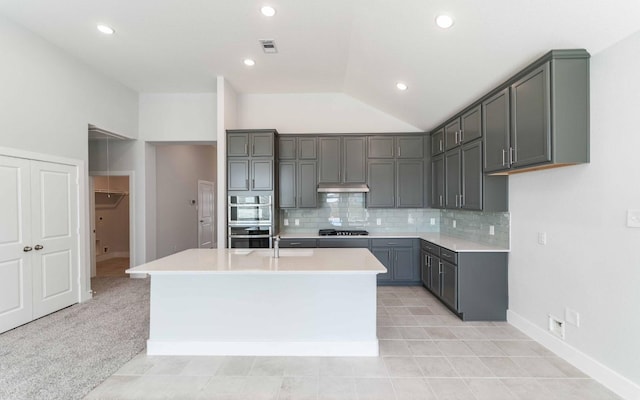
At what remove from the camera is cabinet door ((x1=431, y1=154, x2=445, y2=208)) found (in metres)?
4.53

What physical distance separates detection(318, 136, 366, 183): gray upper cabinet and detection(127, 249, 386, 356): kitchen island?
248 centimetres

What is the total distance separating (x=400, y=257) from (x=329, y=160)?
75.6 inches

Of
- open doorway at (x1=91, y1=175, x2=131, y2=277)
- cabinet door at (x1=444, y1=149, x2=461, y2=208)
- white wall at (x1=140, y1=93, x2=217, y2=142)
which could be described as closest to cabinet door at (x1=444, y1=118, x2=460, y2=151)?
cabinet door at (x1=444, y1=149, x2=461, y2=208)

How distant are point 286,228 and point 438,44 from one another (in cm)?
359

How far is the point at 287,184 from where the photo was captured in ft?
16.6

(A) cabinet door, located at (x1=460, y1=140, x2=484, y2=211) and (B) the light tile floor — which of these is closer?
(B) the light tile floor

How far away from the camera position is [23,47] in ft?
11.1

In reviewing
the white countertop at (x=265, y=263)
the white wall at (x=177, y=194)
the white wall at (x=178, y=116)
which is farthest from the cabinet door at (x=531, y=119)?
the white wall at (x=177, y=194)

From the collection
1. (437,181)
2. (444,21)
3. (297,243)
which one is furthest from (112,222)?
(444,21)

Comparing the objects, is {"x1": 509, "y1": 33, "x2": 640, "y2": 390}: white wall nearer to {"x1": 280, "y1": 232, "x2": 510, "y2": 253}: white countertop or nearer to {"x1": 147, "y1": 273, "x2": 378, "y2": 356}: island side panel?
{"x1": 280, "y1": 232, "x2": 510, "y2": 253}: white countertop

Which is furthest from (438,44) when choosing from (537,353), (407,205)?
(537,353)

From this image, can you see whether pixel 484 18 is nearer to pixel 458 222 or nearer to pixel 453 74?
pixel 453 74

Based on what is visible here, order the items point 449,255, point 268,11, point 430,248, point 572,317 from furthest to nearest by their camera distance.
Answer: point 430,248 < point 449,255 < point 268,11 < point 572,317

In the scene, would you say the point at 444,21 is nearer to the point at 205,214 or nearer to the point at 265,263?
the point at 265,263
